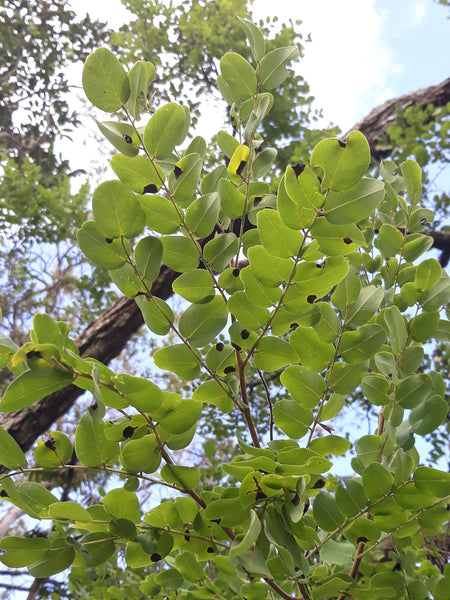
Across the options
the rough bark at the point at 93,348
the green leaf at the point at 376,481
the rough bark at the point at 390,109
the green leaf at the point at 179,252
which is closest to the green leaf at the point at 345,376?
the green leaf at the point at 376,481

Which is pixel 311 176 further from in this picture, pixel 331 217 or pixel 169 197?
pixel 169 197

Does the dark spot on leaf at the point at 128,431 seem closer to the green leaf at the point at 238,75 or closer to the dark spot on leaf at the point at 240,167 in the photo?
the dark spot on leaf at the point at 240,167

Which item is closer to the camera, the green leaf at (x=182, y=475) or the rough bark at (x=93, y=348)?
the green leaf at (x=182, y=475)

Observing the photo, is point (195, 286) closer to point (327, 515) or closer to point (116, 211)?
point (116, 211)

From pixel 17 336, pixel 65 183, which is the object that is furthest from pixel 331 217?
pixel 17 336

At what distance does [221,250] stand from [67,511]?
0.34m

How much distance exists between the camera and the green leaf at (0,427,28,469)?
1.78 ft

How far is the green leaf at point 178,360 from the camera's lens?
0.61 metres

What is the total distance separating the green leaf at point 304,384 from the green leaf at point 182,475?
0.50 feet

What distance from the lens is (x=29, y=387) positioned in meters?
0.45

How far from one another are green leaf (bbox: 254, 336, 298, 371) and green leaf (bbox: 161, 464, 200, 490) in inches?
6.3

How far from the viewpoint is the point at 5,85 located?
164 inches

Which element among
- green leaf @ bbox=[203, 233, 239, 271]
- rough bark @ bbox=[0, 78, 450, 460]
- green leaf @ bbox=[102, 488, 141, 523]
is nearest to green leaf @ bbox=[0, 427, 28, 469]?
green leaf @ bbox=[102, 488, 141, 523]

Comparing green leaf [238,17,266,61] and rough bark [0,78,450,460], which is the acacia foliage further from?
rough bark [0,78,450,460]
